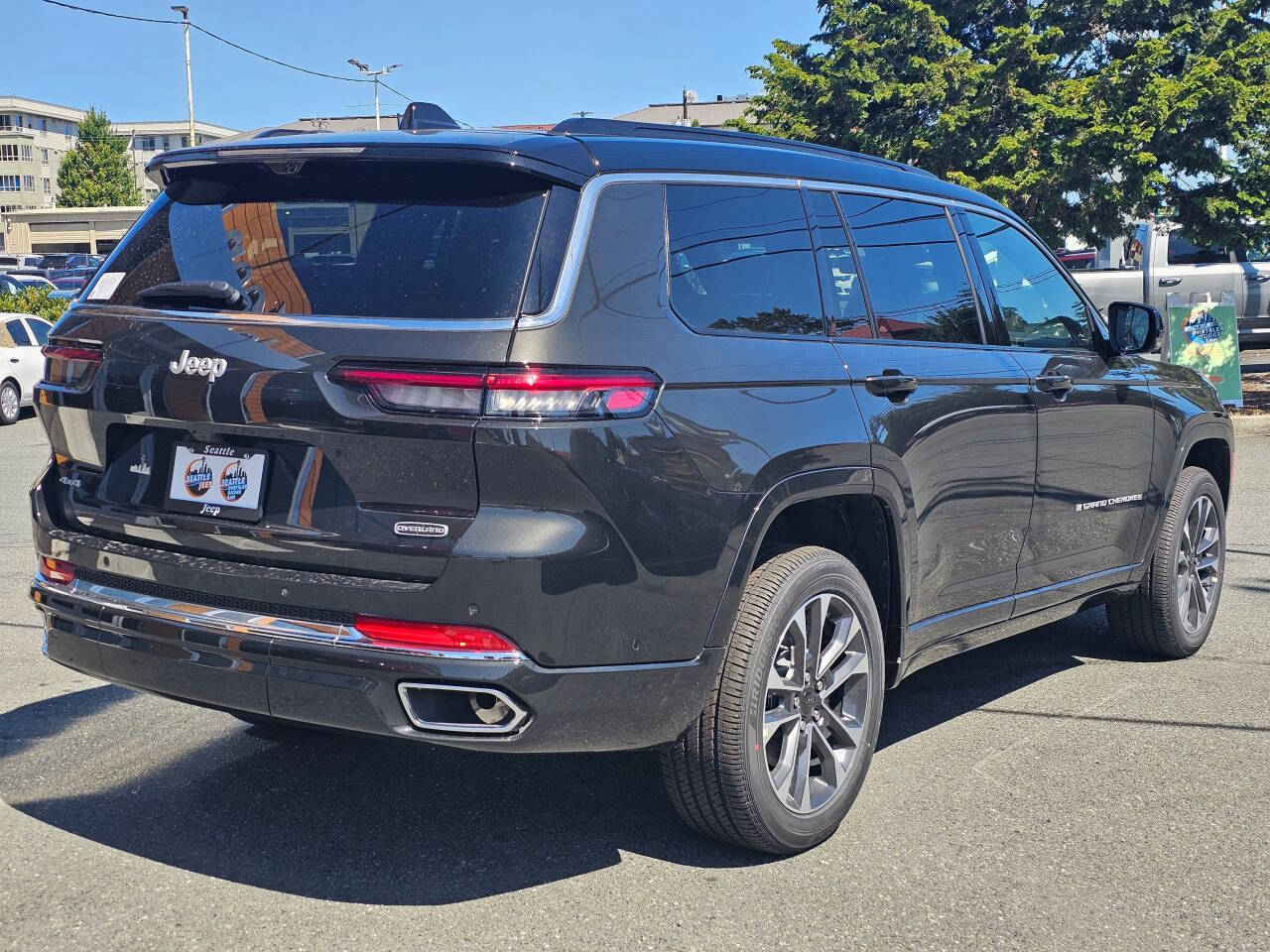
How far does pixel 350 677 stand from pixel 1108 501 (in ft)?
10.5

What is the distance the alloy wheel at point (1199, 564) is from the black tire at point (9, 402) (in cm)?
1499

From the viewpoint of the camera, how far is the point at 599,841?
148 inches

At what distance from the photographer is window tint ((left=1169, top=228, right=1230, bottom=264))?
2061 centimetres

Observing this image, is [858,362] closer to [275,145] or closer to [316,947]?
[275,145]

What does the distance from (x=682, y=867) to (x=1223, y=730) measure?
232 cm

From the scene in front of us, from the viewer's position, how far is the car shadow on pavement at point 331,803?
3551 mm

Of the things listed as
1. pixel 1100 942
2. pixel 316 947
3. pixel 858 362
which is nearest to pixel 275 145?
pixel 858 362

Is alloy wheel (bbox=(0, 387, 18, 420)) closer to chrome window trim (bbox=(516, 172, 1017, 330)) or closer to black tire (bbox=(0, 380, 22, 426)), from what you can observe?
black tire (bbox=(0, 380, 22, 426))

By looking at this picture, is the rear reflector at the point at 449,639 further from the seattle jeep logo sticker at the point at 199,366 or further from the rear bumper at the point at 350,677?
the seattle jeep logo sticker at the point at 199,366

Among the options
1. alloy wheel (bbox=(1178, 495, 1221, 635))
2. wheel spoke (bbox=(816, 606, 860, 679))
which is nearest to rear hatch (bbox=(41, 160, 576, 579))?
wheel spoke (bbox=(816, 606, 860, 679))

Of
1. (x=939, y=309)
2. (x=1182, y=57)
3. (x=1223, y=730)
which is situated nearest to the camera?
(x=939, y=309)

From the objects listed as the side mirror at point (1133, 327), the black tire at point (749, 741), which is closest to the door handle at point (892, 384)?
the black tire at point (749, 741)

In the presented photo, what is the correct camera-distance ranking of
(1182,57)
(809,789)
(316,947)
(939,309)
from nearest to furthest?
(316,947)
(809,789)
(939,309)
(1182,57)

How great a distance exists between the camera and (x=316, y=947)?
3.09 metres
